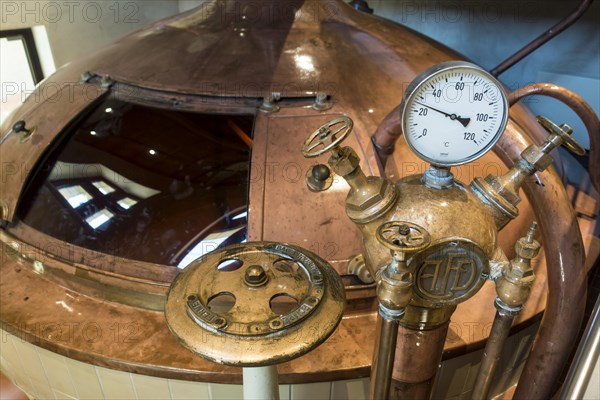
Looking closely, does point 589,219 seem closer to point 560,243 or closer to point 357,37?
point 560,243

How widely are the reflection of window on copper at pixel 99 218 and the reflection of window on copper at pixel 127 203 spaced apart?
4cm

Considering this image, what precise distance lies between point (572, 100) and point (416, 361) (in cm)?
96

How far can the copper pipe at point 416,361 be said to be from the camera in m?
1.06

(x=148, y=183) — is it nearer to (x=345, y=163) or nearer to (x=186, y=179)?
Result: (x=186, y=179)

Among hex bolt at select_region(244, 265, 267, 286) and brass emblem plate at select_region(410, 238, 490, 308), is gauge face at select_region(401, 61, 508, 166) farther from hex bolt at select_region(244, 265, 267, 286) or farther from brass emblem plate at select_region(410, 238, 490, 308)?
hex bolt at select_region(244, 265, 267, 286)

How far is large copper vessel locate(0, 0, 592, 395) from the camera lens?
52.9 inches

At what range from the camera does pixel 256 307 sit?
2.99 ft

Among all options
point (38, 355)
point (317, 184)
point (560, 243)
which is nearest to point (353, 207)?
point (317, 184)

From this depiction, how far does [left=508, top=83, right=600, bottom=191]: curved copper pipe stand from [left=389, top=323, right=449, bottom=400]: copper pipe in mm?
713

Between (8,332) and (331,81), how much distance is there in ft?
4.49

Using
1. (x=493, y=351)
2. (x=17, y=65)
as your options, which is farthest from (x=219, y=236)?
(x=17, y=65)

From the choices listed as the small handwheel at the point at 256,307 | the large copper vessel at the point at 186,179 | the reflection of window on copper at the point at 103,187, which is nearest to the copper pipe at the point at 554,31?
the large copper vessel at the point at 186,179

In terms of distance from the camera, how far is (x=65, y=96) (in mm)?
1742

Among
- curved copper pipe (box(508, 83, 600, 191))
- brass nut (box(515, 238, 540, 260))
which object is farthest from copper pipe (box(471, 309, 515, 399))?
curved copper pipe (box(508, 83, 600, 191))
